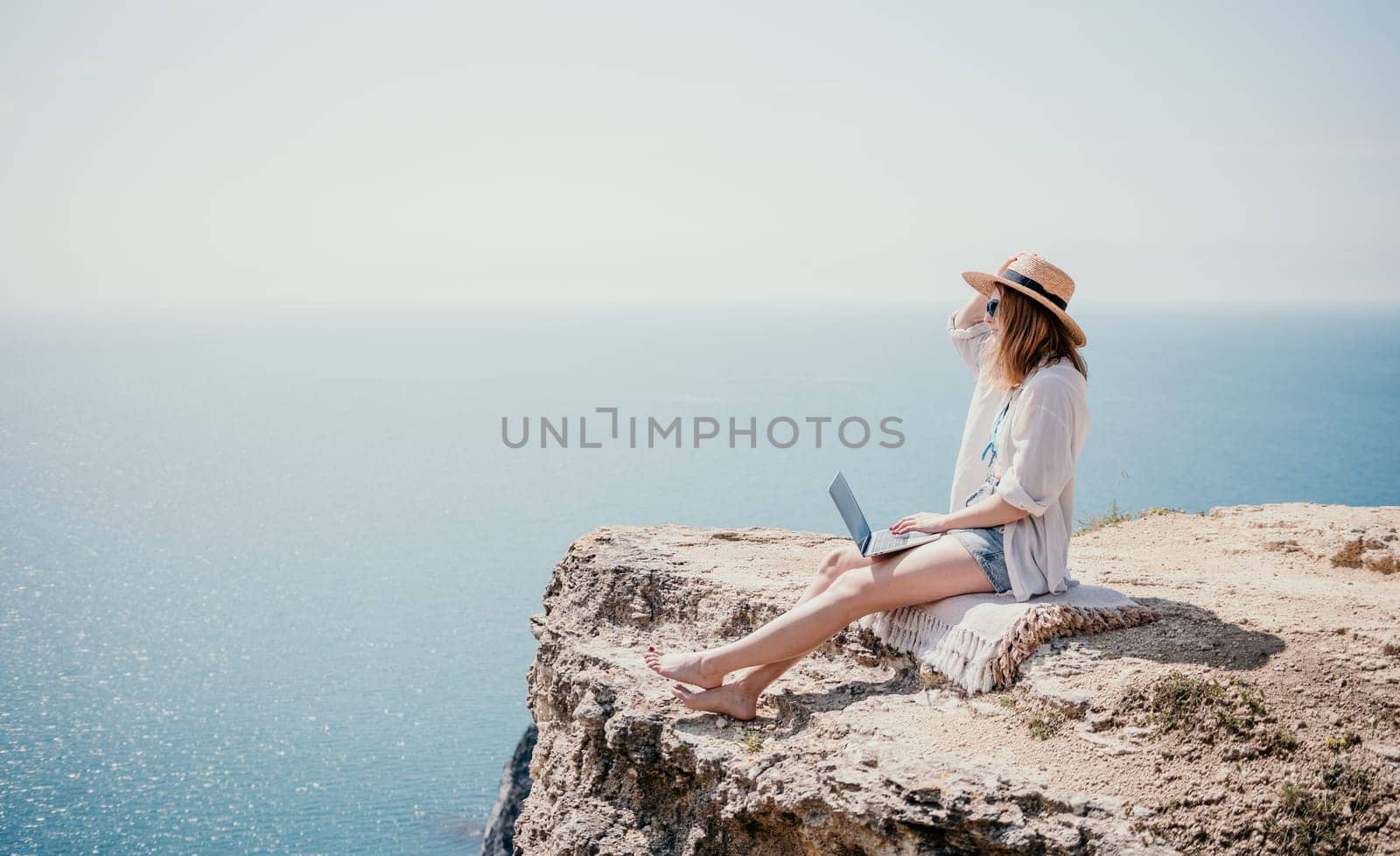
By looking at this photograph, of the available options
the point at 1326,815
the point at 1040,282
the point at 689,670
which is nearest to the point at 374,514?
the point at 689,670

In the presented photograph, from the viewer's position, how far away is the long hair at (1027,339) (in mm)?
4883

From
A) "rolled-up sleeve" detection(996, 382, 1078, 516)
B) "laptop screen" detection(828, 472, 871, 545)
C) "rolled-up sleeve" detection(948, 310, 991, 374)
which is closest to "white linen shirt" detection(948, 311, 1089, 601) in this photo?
"rolled-up sleeve" detection(996, 382, 1078, 516)

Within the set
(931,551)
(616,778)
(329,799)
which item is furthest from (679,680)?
(329,799)

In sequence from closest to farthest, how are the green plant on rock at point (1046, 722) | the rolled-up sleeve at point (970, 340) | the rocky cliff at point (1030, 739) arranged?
the rocky cliff at point (1030, 739)
the green plant on rock at point (1046, 722)
the rolled-up sleeve at point (970, 340)

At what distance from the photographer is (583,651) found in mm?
6504

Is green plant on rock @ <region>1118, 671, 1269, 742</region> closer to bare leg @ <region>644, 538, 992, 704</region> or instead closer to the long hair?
bare leg @ <region>644, 538, 992, 704</region>

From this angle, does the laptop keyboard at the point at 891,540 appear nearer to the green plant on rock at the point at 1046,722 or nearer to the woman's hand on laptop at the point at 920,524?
the woman's hand on laptop at the point at 920,524

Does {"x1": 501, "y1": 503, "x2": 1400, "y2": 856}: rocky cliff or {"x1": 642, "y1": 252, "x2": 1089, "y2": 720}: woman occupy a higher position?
{"x1": 642, "y1": 252, "x2": 1089, "y2": 720}: woman

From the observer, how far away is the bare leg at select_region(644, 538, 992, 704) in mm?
4816

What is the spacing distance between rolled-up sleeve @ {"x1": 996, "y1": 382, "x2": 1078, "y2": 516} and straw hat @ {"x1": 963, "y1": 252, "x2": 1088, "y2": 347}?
1.34 feet

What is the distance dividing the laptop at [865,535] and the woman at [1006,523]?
4 centimetres

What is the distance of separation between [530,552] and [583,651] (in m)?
49.3

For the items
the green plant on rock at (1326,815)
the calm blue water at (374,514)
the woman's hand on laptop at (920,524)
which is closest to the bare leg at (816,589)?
the woman's hand on laptop at (920,524)

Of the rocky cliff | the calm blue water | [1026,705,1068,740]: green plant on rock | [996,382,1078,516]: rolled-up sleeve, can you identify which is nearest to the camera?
the rocky cliff
